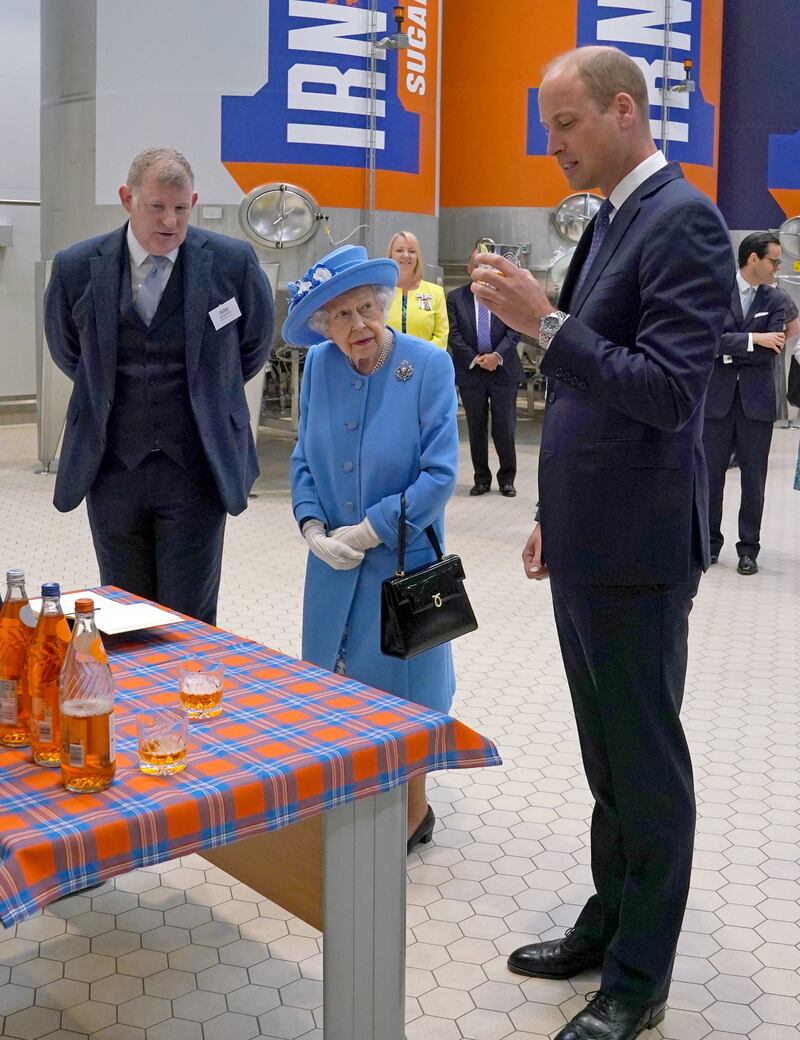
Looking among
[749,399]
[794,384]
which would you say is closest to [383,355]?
[794,384]

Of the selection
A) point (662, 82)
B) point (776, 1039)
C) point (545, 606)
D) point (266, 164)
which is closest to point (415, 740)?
point (776, 1039)

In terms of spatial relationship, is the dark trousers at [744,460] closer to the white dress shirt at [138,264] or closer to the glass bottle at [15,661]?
the white dress shirt at [138,264]

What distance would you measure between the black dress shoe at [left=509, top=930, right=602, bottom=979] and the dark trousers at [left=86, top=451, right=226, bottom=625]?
132 cm

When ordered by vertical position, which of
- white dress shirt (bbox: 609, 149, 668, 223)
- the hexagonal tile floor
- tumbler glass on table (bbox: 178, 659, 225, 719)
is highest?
white dress shirt (bbox: 609, 149, 668, 223)

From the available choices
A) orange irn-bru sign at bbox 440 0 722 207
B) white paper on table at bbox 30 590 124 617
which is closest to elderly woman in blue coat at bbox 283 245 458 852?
white paper on table at bbox 30 590 124 617

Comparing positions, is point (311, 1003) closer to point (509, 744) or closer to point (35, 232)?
point (509, 744)

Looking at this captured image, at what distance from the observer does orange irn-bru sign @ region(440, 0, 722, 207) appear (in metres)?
10.0

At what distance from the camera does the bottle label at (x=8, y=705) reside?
1.92 metres

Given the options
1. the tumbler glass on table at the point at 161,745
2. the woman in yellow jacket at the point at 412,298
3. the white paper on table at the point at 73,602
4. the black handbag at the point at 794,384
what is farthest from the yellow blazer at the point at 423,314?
the tumbler glass on table at the point at 161,745

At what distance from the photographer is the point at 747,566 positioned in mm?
6402

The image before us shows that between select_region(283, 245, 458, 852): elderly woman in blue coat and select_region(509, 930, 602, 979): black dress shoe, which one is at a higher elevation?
select_region(283, 245, 458, 852): elderly woman in blue coat

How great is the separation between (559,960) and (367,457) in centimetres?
121

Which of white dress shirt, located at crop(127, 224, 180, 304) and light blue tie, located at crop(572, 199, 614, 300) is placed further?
white dress shirt, located at crop(127, 224, 180, 304)

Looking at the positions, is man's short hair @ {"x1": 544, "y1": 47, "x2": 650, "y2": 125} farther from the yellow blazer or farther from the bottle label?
the yellow blazer
